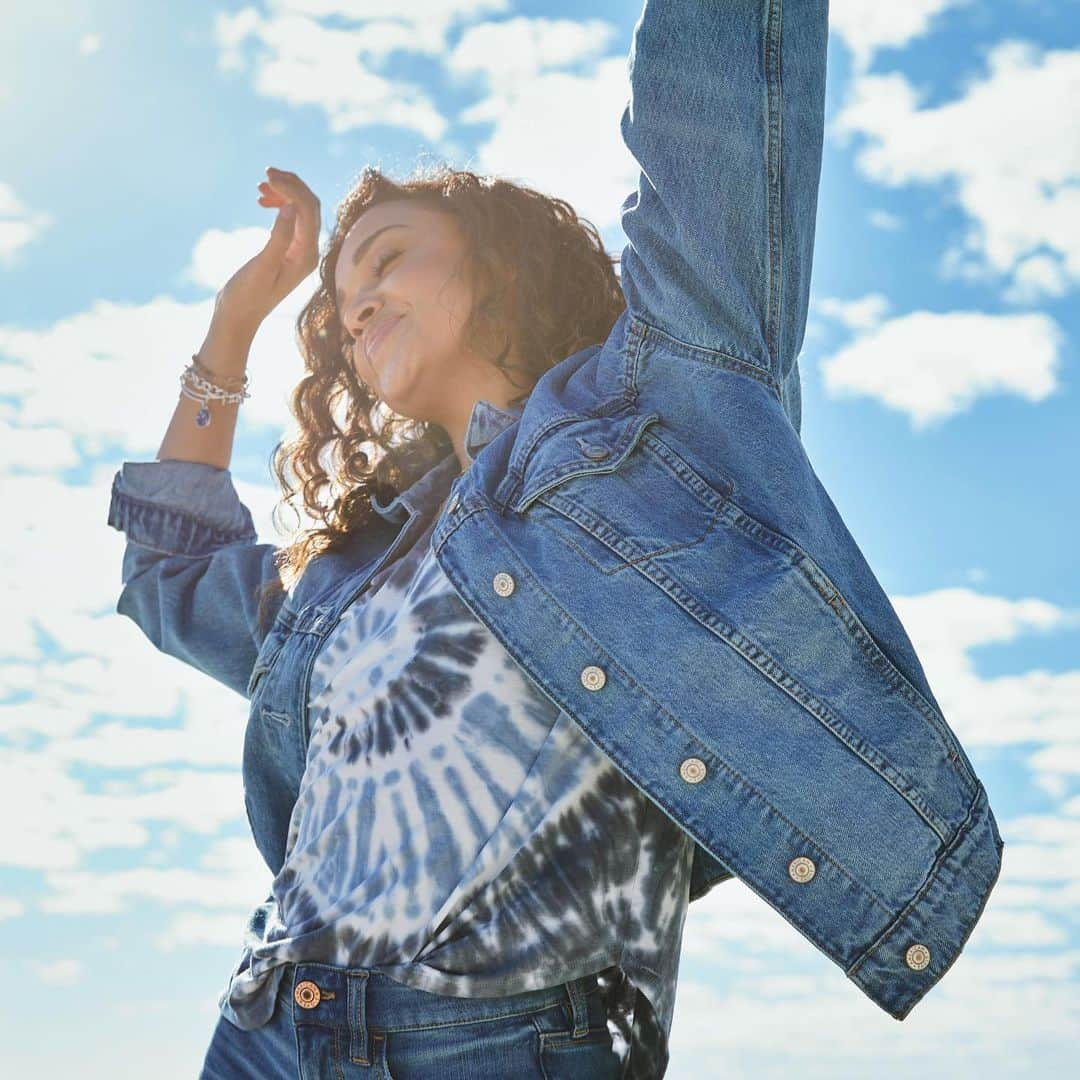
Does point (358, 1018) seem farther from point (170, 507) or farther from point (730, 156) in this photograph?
point (170, 507)

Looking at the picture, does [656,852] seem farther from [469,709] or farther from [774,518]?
[774,518]

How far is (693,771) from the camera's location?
2.02 metres

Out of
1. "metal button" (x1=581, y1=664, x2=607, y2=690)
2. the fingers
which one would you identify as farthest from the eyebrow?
"metal button" (x1=581, y1=664, x2=607, y2=690)

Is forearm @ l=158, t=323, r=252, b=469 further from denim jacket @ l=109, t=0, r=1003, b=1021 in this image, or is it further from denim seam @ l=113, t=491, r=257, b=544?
denim jacket @ l=109, t=0, r=1003, b=1021

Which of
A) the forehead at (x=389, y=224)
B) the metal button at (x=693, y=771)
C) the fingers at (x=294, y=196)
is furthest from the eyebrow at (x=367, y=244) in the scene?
the metal button at (x=693, y=771)

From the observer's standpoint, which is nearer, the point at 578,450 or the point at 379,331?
the point at 578,450

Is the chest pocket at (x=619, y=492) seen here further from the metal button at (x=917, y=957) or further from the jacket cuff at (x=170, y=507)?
the jacket cuff at (x=170, y=507)

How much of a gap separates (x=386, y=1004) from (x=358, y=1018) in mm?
50

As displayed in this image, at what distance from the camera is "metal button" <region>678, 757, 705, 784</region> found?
6.62 feet

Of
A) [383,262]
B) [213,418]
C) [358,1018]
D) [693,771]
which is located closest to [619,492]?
[693,771]

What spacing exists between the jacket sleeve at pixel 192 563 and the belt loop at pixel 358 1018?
1.42m

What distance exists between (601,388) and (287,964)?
1177 millimetres

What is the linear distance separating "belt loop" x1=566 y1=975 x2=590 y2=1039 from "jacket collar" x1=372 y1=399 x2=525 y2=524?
1.15 metres

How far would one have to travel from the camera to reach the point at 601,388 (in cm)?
254
